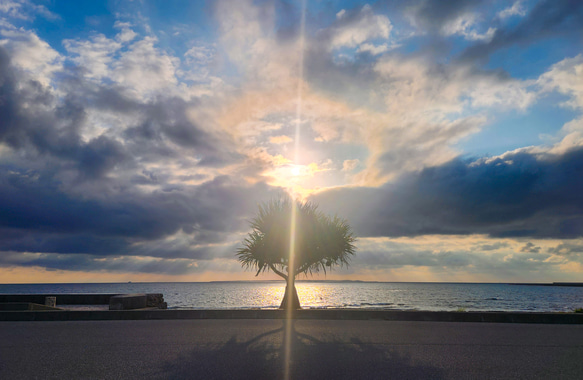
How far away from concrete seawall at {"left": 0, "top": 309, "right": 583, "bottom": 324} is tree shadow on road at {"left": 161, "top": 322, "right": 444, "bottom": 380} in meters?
7.05

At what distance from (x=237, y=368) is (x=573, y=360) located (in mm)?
7006

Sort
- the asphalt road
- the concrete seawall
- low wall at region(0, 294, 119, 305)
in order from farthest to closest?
low wall at region(0, 294, 119, 305), the concrete seawall, the asphalt road

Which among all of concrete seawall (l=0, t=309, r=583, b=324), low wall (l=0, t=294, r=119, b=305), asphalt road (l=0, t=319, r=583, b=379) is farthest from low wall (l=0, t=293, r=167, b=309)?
asphalt road (l=0, t=319, r=583, b=379)

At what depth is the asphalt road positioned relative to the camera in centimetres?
720

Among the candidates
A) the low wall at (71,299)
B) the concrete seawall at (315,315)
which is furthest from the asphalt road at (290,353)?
the low wall at (71,299)

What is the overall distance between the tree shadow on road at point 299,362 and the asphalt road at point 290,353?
0.02 metres

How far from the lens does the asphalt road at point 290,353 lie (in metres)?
7.20

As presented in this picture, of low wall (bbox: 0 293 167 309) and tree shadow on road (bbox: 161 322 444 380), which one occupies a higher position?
tree shadow on road (bbox: 161 322 444 380)

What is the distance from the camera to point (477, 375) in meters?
7.12

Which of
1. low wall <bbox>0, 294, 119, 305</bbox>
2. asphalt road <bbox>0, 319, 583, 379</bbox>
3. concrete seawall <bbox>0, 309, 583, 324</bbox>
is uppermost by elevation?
asphalt road <bbox>0, 319, 583, 379</bbox>

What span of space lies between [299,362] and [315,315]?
10020 millimetres

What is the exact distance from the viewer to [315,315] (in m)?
17.8

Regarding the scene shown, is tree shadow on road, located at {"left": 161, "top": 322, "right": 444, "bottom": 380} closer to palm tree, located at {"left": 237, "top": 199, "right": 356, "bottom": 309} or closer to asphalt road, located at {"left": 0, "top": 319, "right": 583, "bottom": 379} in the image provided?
asphalt road, located at {"left": 0, "top": 319, "right": 583, "bottom": 379}

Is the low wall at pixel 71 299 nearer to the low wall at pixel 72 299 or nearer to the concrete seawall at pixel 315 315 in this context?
the low wall at pixel 72 299
